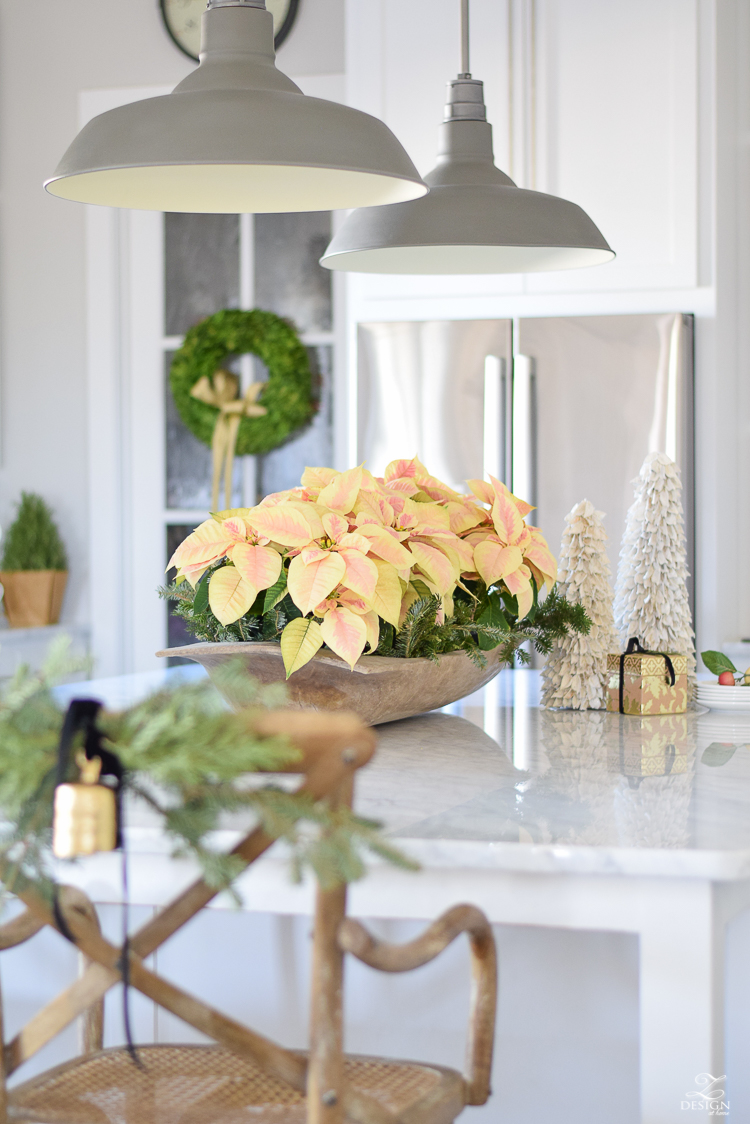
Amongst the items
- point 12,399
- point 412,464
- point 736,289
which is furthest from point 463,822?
point 12,399

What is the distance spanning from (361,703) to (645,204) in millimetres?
1829

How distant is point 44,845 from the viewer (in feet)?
2.29

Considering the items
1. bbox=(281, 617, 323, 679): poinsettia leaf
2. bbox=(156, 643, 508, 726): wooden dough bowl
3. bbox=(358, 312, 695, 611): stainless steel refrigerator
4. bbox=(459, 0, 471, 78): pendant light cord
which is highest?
bbox=(459, 0, 471, 78): pendant light cord

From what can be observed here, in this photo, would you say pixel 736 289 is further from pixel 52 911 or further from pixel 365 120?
pixel 52 911

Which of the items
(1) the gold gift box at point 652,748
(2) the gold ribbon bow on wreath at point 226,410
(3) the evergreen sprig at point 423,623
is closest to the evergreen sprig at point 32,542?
(2) the gold ribbon bow on wreath at point 226,410

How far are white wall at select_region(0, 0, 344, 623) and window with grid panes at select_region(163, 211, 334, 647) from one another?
1.01 feet

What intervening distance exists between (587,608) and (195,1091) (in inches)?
34.3

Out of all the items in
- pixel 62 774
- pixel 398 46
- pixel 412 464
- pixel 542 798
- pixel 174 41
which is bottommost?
pixel 542 798

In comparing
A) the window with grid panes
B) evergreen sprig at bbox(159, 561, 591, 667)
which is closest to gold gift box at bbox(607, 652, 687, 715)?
evergreen sprig at bbox(159, 561, 591, 667)

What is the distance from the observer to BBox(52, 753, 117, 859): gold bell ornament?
2.16 ft

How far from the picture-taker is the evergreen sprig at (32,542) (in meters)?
3.73

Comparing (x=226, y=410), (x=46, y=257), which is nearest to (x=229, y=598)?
(x=226, y=410)

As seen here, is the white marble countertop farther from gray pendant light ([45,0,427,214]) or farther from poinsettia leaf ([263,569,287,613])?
gray pendant light ([45,0,427,214])

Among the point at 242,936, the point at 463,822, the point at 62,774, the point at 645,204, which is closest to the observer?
the point at 62,774
